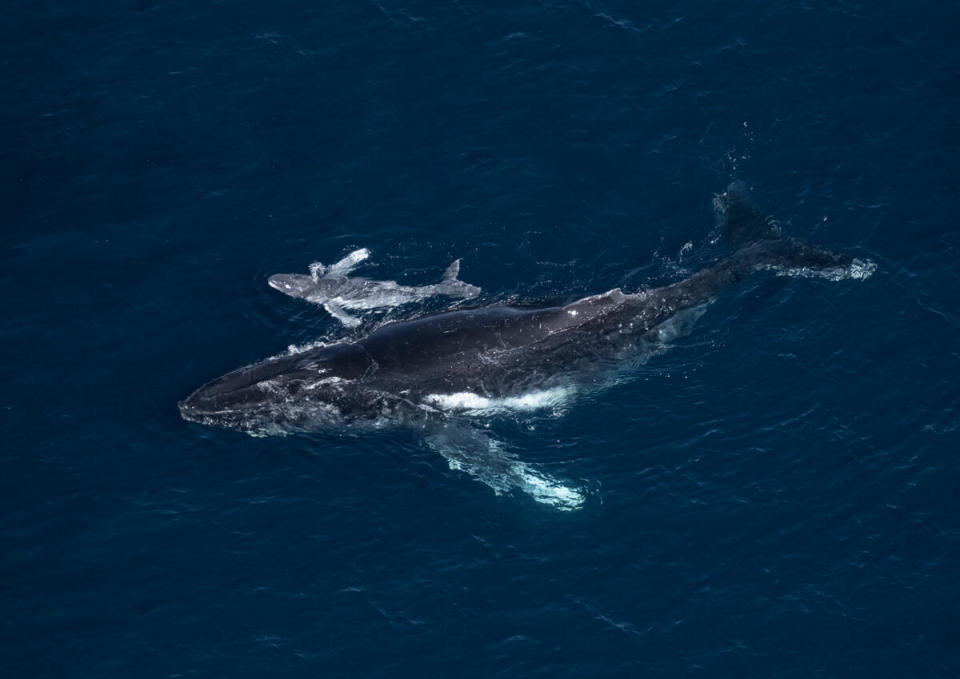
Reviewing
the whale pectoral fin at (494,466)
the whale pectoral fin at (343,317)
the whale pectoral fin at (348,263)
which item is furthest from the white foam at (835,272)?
the whale pectoral fin at (343,317)

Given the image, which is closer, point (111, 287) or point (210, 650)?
point (210, 650)

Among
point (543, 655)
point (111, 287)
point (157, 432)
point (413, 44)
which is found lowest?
point (543, 655)

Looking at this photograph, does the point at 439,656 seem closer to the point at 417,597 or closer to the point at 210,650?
the point at 417,597

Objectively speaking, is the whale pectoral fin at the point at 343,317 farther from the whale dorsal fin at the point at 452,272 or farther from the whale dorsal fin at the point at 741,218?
the whale dorsal fin at the point at 741,218

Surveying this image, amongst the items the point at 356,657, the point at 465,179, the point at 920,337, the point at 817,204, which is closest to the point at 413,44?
the point at 465,179

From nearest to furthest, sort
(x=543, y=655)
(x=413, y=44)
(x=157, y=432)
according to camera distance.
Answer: (x=543, y=655), (x=157, y=432), (x=413, y=44)

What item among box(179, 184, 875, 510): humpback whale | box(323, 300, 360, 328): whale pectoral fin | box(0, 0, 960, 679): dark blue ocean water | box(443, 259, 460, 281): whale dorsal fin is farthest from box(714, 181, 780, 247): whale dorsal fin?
box(323, 300, 360, 328): whale pectoral fin

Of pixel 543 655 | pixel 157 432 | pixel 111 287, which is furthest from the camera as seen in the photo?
pixel 111 287
